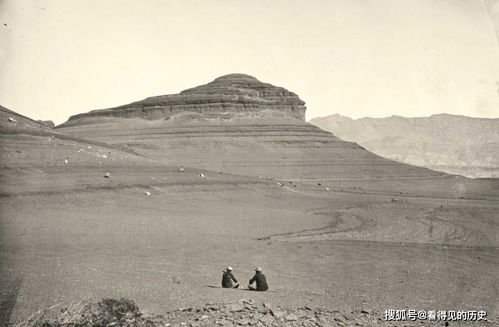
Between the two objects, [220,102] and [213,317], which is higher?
[220,102]

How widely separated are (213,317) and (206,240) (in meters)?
10.2

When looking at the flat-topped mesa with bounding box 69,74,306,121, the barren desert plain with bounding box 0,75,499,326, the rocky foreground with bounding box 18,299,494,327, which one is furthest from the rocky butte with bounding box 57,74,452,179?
the rocky foreground with bounding box 18,299,494,327

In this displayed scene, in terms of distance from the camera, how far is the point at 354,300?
1261 centimetres

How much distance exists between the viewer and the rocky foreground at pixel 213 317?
9.56 metres

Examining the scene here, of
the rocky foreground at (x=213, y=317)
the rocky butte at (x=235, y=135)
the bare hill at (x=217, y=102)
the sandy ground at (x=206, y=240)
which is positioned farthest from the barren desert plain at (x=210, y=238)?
the bare hill at (x=217, y=102)

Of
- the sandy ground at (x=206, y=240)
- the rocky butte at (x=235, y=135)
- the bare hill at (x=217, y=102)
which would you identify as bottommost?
the sandy ground at (x=206, y=240)

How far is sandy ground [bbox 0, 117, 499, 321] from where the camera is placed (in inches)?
499

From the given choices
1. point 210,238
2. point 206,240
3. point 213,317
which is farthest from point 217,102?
point 213,317

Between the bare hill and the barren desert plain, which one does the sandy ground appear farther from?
the bare hill

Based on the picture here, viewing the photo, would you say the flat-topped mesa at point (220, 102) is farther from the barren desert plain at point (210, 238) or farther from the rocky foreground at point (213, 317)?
the rocky foreground at point (213, 317)

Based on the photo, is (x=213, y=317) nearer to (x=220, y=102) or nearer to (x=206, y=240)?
(x=206, y=240)

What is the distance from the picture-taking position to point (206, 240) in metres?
20.0

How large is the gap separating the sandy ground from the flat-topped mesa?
47.3 meters

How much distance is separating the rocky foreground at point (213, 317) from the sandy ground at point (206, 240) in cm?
90
